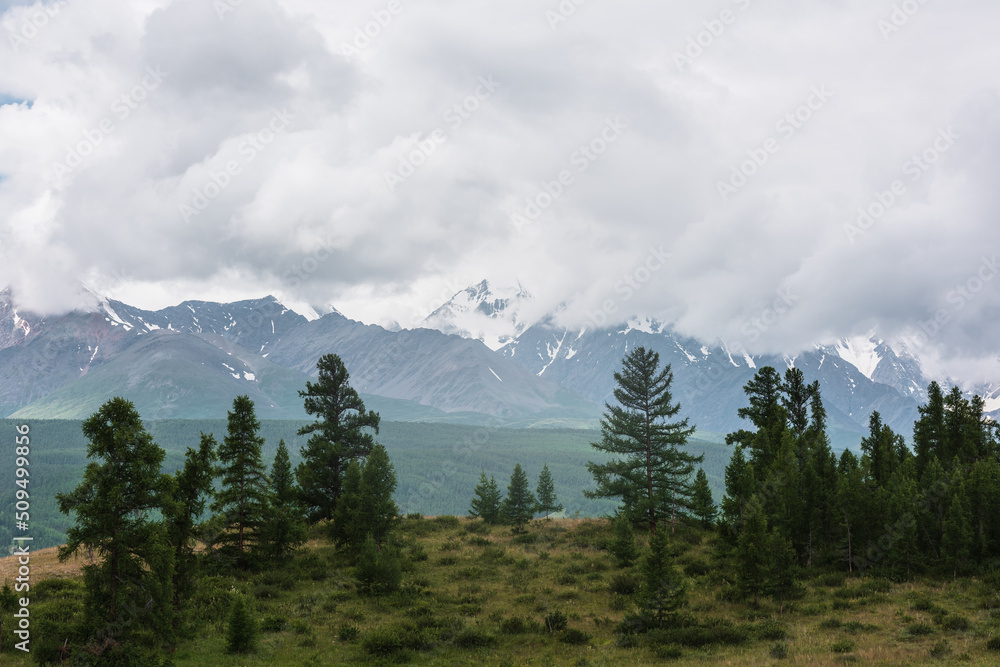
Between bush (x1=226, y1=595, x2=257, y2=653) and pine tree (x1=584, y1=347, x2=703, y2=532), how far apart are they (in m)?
28.6

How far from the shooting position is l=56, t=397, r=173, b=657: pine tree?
18375 mm

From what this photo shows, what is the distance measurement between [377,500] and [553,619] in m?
14.8

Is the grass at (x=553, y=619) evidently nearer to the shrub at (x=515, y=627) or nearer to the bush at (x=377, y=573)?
the shrub at (x=515, y=627)

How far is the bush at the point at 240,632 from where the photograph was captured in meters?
21.6

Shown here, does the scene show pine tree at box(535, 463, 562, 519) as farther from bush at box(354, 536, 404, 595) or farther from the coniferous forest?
bush at box(354, 536, 404, 595)

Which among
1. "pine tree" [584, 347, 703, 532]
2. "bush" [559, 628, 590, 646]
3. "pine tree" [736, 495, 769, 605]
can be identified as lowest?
"bush" [559, 628, 590, 646]

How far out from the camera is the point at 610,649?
914 inches

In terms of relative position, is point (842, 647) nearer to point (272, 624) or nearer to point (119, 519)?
point (272, 624)

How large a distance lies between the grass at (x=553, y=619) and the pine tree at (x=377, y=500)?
9.07 ft

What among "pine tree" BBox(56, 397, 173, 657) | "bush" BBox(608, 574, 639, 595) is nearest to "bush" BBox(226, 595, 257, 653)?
"pine tree" BBox(56, 397, 173, 657)

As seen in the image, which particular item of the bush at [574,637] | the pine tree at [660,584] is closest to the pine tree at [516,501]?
the pine tree at [660,584]

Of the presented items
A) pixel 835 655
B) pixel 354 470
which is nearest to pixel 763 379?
pixel 835 655

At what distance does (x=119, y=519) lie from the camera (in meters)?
18.8

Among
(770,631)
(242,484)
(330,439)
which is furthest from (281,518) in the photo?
(770,631)
